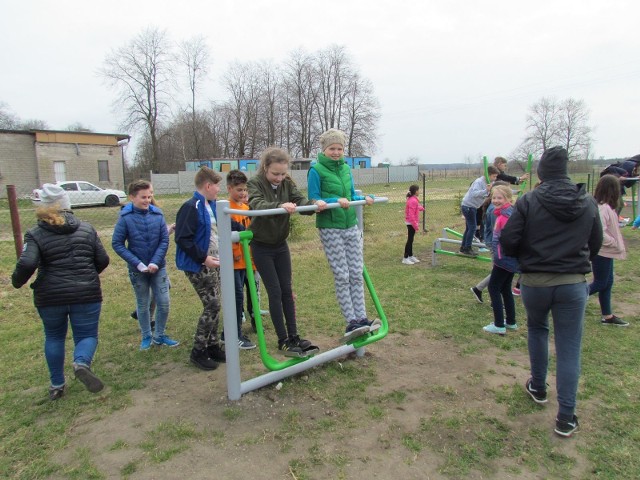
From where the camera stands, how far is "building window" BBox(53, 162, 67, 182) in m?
30.7

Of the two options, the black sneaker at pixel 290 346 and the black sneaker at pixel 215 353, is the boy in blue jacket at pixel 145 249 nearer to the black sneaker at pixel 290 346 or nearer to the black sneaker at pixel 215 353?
the black sneaker at pixel 215 353

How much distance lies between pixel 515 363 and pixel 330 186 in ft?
7.19

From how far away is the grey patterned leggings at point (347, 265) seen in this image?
3.48 meters

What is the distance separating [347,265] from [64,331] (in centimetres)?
220

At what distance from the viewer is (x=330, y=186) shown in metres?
3.49

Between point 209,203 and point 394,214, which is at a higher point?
point 209,203

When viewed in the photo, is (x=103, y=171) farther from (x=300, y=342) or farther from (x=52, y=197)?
(x=300, y=342)

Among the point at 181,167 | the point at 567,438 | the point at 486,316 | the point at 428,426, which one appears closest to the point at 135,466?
the point at 428,426

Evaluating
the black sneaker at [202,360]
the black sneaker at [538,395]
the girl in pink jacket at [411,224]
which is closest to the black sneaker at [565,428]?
the black sneaker at [538,395]

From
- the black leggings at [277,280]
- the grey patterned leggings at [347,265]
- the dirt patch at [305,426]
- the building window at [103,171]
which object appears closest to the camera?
the dirt patch at [305,426]

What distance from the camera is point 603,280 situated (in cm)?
464

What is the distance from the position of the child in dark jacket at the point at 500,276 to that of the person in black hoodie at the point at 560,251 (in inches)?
59.3

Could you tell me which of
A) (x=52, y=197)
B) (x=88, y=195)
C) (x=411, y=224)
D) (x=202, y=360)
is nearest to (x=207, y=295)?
(x=202, y=360)

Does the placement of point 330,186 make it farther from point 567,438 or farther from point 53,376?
point 53,376
